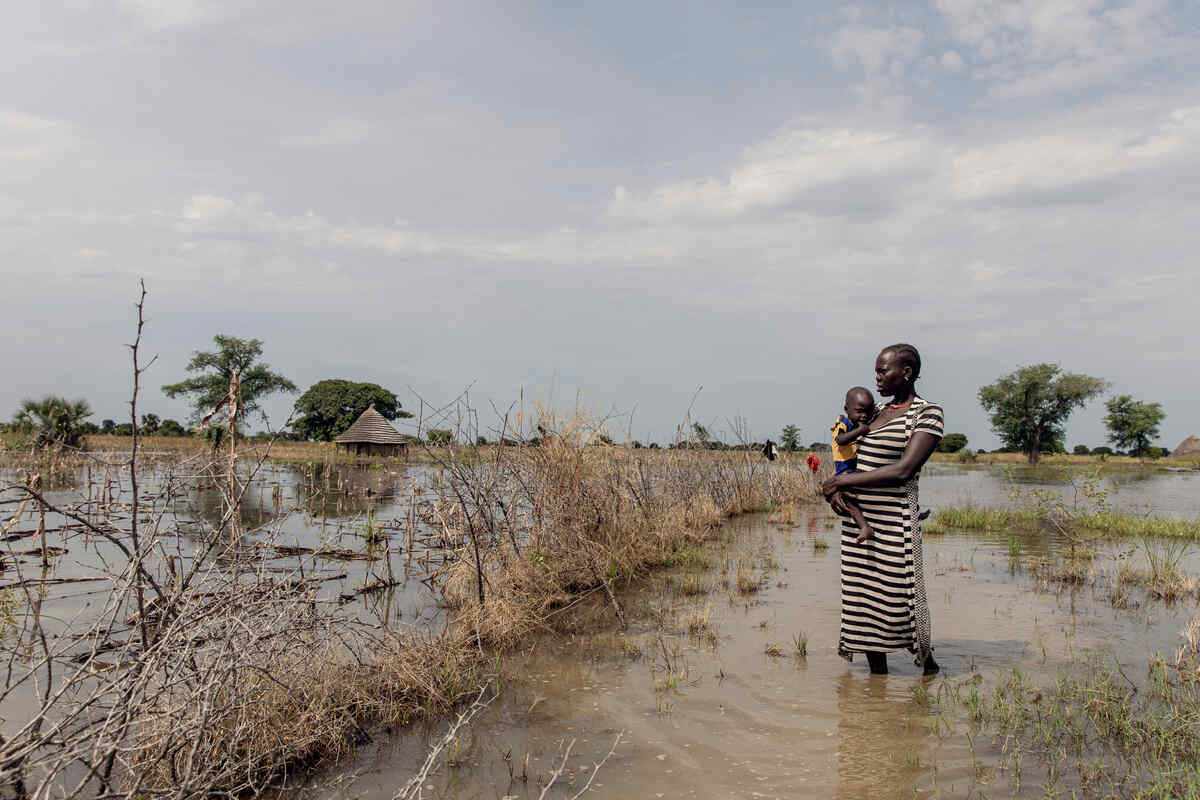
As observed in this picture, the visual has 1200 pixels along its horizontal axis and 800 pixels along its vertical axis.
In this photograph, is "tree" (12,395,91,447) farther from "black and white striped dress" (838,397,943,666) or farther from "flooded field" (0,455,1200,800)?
"black and white striped dress" (838,397,943,666)

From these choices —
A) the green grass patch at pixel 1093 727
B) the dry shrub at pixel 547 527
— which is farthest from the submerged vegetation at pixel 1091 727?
the dry shrub at pixel 547 527

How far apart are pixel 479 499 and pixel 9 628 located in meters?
3.98

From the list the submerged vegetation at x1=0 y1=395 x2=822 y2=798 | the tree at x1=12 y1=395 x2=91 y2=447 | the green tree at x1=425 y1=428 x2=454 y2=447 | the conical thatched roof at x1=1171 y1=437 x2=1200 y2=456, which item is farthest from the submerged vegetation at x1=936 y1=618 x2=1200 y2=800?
the conical thatched roof at x1=1171 y1=437 x2=1200 y2=456

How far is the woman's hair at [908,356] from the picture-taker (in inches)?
172

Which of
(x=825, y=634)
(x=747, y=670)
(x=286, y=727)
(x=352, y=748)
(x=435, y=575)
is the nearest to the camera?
(x=286, y=727)

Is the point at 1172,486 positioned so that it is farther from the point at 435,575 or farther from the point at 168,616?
the point at 168,616

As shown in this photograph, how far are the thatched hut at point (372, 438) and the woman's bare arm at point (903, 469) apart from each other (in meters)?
30.5

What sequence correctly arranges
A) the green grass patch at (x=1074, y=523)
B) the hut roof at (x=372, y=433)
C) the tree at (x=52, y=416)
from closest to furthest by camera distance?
1. the green grass patch at (x=1074, y=523)
2. the tree at (x=52, y=416)
3. the hut roof at (x=372, y=433)

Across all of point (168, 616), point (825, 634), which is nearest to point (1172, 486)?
point (825, 634)

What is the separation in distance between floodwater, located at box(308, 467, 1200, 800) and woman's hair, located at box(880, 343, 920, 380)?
1.88 meters

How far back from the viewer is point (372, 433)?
111 feet

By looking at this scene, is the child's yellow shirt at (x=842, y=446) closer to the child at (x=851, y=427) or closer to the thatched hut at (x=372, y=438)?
the child at (x=851, y=427)

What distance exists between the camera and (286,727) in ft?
11.8

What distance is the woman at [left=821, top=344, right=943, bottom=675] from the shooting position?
13.9 feet
